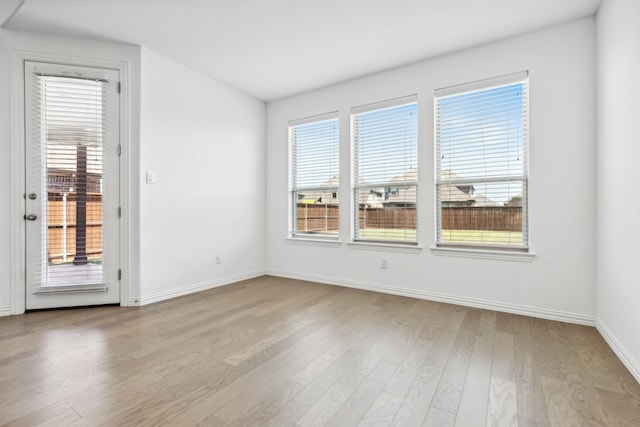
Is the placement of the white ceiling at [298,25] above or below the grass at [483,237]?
above

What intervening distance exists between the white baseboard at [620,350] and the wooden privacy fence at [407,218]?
98 centimetres

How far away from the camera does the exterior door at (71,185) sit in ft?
9.55

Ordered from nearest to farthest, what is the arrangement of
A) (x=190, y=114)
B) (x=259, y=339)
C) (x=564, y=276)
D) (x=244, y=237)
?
(x=259, y=339) → (x=564, y=276) → (x=190, y=114) → (x=244, y=237)

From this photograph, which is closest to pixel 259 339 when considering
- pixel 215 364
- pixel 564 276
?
pixel 215 364

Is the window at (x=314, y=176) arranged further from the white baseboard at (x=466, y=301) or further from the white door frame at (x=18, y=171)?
the white door frame at (x=18, y=171)

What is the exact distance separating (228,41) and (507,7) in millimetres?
2468

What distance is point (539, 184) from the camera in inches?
111

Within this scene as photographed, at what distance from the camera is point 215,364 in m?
1.94

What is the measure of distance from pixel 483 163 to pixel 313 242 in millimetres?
2252

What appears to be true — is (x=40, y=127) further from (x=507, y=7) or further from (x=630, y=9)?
(x=630, y=9)

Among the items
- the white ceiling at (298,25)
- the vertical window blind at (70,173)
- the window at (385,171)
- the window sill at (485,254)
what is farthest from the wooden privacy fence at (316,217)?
the vertical window blind at (70,173)

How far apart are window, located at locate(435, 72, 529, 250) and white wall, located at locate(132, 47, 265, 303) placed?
254cm

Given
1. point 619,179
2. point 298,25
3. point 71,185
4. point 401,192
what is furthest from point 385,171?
point 71,185

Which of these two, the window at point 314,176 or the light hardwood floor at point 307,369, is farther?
the window at point 314,176
